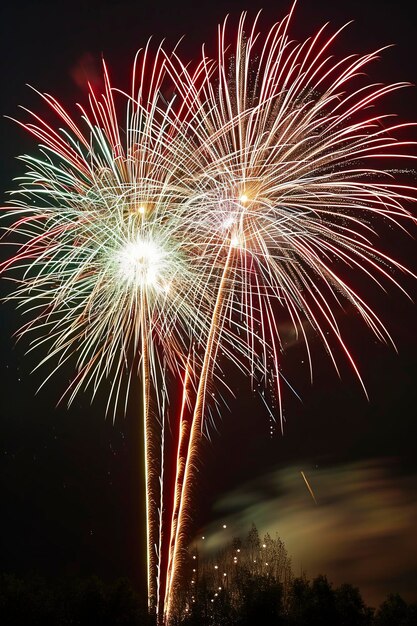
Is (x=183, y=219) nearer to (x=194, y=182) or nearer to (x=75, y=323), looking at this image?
(x=194, y=182)

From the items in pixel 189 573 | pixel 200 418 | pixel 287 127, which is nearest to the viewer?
pixel 287 127

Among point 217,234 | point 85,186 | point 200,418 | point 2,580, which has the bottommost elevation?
point 2,580

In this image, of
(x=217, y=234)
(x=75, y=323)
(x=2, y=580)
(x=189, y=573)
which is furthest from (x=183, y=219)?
(x=189, y=573)

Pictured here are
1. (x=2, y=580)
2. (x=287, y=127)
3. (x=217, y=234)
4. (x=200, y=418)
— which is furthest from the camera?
(x=2, y=580)

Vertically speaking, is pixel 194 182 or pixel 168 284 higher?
pixel 194 182

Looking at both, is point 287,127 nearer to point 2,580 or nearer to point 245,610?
point 245,610

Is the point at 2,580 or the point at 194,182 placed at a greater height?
the point at 194,182

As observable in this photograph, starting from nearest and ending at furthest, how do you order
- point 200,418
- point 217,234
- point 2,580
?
point 217,234
point 200,418
point 2,580

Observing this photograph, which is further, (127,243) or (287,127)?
(127,243)

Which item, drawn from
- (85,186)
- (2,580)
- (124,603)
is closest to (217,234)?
(85,186)
